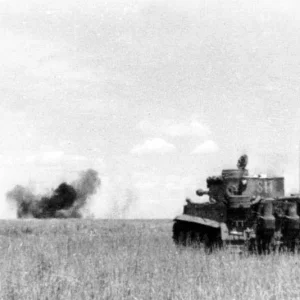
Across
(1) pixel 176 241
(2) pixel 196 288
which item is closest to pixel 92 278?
(2) pixel 196 288

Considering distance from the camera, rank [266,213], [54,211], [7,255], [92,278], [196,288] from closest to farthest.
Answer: [196,288] < [92,278] < [7,255] < [266,213] < [54,211]

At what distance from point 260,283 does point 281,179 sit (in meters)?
8.78

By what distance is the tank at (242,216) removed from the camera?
13.9 meters

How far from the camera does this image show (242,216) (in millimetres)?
14711

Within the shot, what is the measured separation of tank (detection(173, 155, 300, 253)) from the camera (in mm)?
13891

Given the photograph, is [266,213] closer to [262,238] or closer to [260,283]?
[262,238]

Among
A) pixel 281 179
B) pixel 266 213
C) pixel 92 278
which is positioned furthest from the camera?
pixel 281 179

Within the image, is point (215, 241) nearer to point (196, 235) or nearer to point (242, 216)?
point (196, 235)

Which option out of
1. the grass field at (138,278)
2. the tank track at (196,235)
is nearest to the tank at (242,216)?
the tank track at (196,235)

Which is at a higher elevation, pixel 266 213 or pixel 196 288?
pixel 266 213

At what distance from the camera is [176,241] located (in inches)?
619

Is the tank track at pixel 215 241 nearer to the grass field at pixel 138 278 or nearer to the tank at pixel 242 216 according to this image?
the tank at pixel 242 216

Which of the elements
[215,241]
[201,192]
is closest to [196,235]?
[215,241]

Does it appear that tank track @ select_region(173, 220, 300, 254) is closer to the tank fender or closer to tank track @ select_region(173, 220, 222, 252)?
tank track @ select_region(173, 220, 222, 252)
